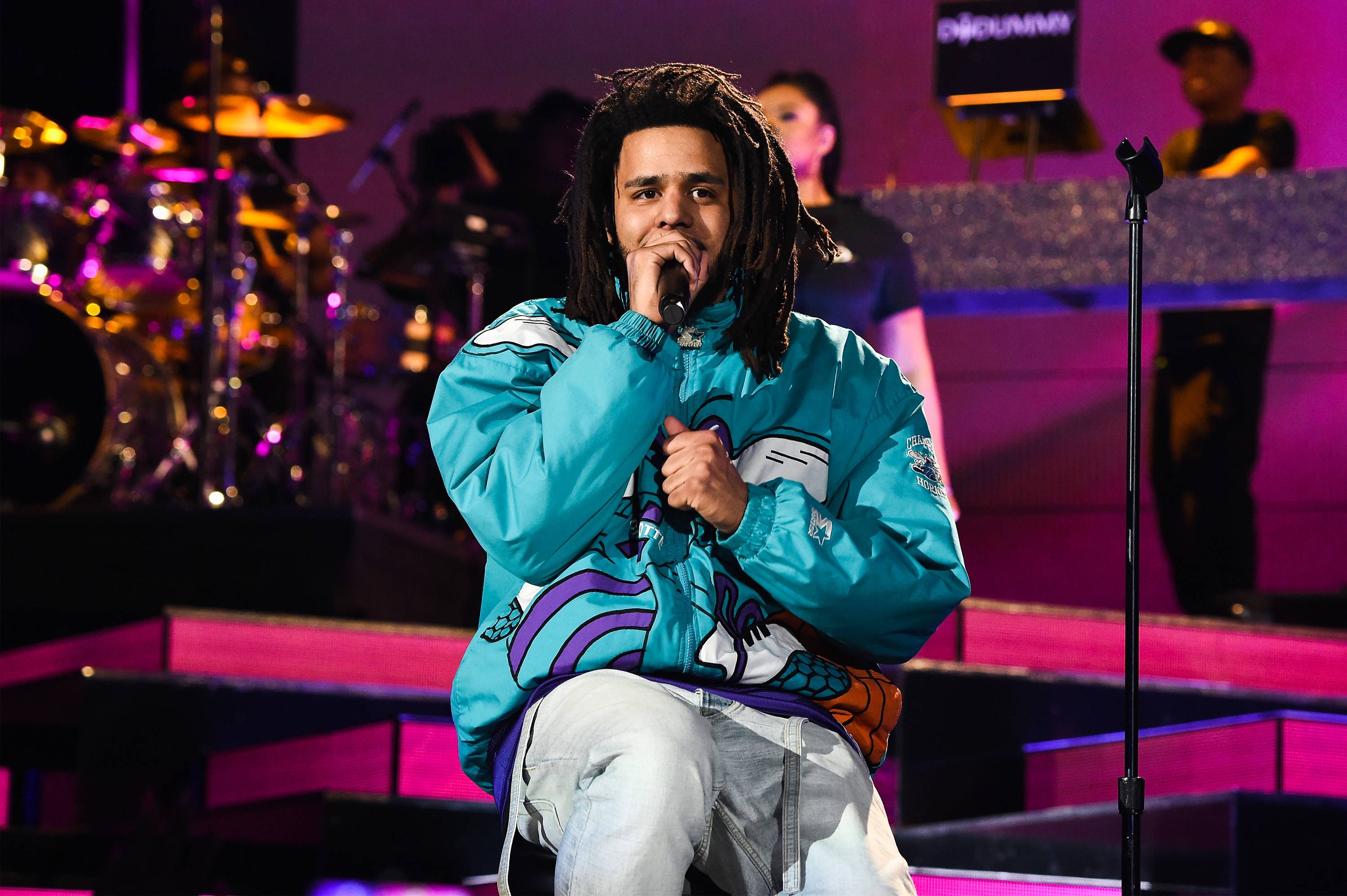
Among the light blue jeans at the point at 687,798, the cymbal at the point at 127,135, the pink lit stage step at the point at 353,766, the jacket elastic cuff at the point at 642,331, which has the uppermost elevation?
the cymbal at the point at 127,135

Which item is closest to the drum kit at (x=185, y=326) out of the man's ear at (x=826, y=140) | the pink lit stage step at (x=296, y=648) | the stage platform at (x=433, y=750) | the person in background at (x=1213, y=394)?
the pink lit stage step at (x=296, y=648)

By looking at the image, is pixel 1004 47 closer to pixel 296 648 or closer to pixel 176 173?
pixel 296 648

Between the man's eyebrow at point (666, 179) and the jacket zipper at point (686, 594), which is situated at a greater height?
the man's eyebrow at point (666, 179)

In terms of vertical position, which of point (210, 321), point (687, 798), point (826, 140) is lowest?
point (687, 798)

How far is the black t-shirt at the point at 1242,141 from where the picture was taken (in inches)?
170

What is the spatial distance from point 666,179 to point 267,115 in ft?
14.3

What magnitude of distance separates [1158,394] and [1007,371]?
4.30ft

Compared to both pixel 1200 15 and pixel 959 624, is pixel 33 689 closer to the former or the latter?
pixel 959 624

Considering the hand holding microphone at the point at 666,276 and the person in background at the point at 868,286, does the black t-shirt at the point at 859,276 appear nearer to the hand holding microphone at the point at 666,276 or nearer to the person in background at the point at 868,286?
the person in background at the point at 868,286

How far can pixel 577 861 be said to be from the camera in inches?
48.4

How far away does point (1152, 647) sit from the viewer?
296 cm

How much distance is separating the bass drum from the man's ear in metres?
2.57

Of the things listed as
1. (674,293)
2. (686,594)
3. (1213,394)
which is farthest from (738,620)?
(1213,394)

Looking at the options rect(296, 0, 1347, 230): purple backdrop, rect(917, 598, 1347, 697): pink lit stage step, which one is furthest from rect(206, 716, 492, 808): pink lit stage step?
rect(296, 0, 1347, 230): purple backdrop
